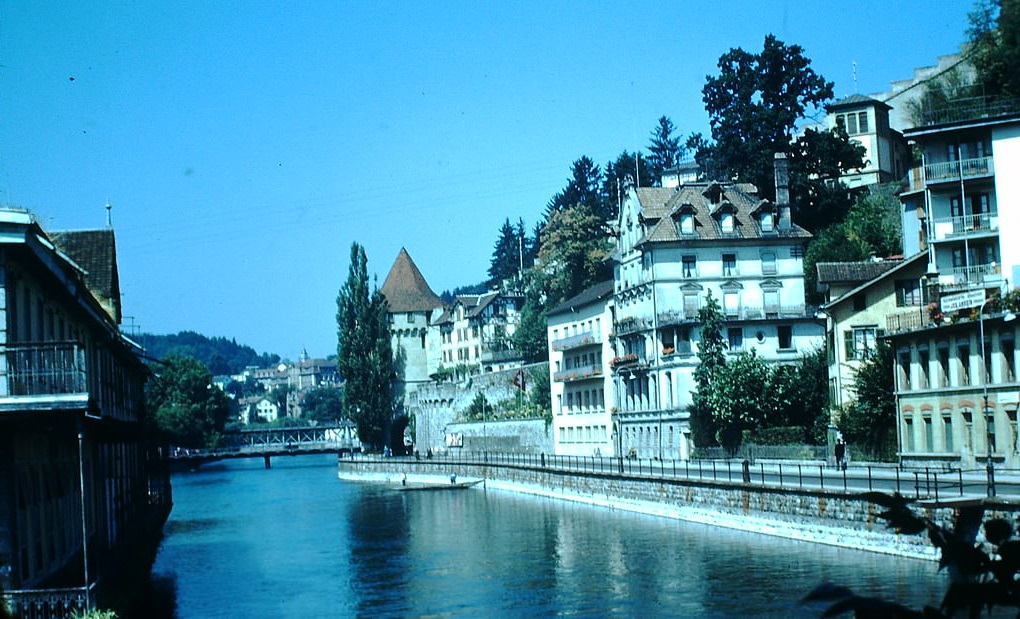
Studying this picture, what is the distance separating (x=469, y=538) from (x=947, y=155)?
25163mm

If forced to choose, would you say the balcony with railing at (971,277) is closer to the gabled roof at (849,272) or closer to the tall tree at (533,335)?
the gabled roof at (849,272)

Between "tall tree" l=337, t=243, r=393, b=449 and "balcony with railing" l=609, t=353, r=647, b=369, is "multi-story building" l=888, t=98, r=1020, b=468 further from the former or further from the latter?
"tall tree" l=337, t=243, r=393, b=449

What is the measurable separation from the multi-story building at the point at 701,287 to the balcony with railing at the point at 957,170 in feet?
68.3

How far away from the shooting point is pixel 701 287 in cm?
7431

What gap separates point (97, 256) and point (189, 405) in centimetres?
11128

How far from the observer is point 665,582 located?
3600 cm

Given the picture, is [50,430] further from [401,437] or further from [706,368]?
[401,437]

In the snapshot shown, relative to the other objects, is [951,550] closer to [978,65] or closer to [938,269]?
[938,269]

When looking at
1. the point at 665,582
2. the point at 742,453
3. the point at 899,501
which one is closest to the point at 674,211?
the point at 742,453

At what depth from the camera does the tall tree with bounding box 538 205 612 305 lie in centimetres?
10897

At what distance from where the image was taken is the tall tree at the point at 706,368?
6825 cm

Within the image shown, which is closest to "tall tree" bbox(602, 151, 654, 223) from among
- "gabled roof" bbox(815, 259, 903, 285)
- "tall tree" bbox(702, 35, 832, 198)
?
"tall tree" bbox(702, 35, 832, 198)

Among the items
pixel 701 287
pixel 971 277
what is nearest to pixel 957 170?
pixel 971 277

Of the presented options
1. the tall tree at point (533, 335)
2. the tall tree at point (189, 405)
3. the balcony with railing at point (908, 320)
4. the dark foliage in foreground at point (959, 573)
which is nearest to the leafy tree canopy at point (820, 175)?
the balcony with railing at point (908, 320)
